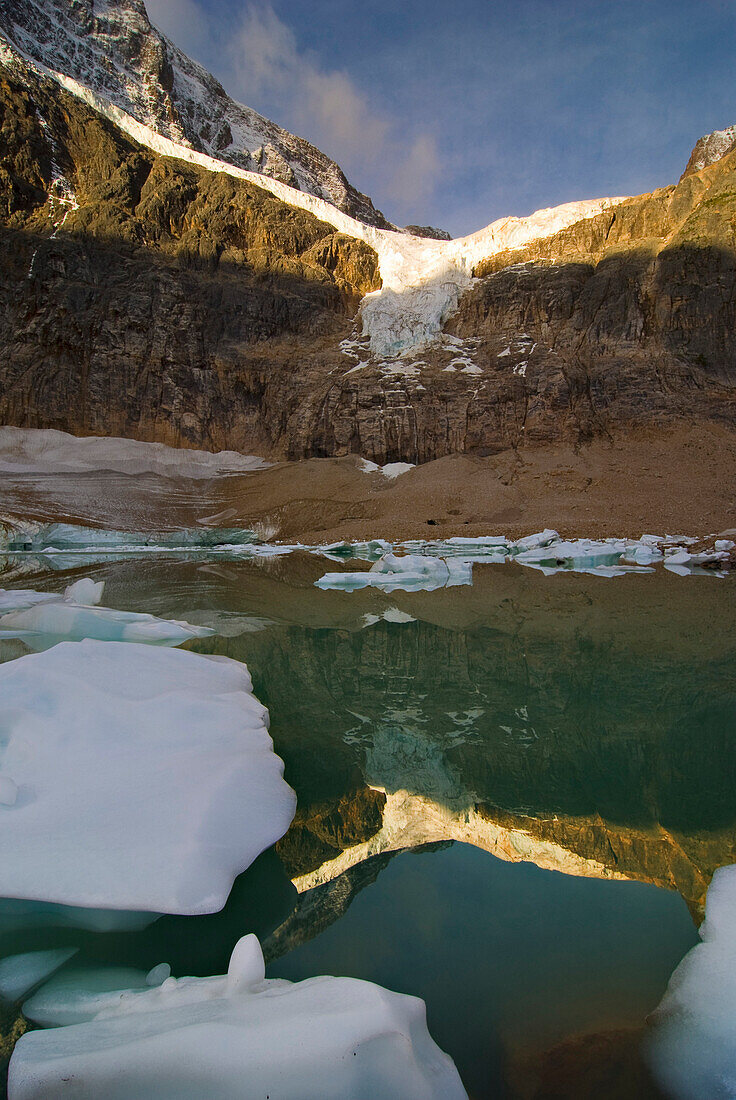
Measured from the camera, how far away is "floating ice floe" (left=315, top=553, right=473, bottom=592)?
1205 centimetres

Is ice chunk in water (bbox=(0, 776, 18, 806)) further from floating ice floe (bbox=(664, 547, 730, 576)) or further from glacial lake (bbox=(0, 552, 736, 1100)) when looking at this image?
floating ice floe (bbox=(664, 547, 730, 576))

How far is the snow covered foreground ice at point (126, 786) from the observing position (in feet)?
6.73

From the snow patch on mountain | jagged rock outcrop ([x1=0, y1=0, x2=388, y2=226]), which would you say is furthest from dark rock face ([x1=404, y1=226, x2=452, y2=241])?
the snow patch on mountain

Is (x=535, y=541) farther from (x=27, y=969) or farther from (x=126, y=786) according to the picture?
(x=27, y=969)

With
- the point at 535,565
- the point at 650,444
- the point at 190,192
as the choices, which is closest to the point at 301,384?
the point at 190,192

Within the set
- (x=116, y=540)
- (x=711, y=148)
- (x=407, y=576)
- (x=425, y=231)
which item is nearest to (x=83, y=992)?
(x=407, y=576)

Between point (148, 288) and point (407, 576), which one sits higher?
point (148, 288)

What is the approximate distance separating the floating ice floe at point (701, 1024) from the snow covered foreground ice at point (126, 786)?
54.0 inches

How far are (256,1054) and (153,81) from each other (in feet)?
214

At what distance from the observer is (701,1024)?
155cm

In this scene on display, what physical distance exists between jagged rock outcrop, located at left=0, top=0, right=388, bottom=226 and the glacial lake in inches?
2194

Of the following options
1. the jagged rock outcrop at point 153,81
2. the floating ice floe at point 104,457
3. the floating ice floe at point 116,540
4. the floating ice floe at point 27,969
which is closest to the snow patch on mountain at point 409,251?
the floating ice floe at point 104,457

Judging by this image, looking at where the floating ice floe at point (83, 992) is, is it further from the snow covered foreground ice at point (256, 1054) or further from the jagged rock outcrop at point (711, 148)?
the jagged rock outcrop at point (711, 148)

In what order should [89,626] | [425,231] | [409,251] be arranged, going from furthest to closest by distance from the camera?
[425,231], [409,251], [89,626]
